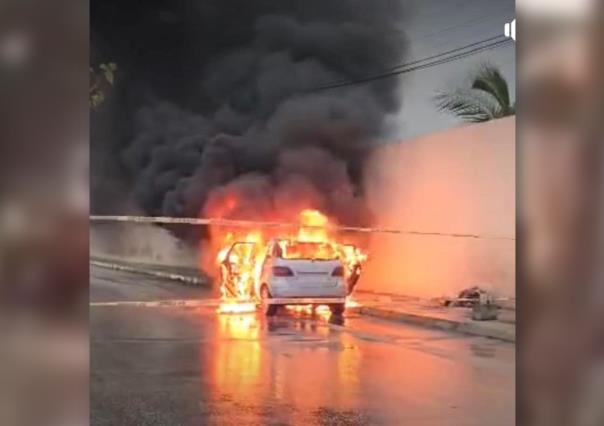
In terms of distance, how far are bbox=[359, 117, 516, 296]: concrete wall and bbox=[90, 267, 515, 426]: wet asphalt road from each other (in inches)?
57.5

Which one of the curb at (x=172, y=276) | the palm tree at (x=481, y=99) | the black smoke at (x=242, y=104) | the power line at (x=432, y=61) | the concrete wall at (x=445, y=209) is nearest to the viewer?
the concrete wall at (x=445, y=209)

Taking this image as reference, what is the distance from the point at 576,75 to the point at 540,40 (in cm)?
14

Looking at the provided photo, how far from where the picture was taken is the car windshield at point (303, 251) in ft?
41.6

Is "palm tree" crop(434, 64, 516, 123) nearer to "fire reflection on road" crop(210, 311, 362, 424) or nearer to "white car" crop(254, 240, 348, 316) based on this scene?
"white car" crop(254, 240, 348, 316)

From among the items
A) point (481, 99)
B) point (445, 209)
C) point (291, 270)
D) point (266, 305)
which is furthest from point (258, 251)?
point (481, 99)

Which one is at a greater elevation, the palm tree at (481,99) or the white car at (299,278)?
the palm tree at (481,99)

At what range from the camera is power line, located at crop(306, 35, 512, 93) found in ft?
40.9

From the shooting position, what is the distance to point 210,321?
464 inches

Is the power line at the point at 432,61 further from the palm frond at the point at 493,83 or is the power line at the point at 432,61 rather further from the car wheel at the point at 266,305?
the car wheel at the point at 266,305

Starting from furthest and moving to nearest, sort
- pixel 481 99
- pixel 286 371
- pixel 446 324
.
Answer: pixel 481 99 < pixel 446 324 < pixel 286 371

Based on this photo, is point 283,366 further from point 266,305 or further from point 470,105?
point 470,105

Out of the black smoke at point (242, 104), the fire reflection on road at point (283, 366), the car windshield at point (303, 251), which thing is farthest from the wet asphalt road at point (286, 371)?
the black smoke at point (242, 104)

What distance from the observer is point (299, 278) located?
483 inches

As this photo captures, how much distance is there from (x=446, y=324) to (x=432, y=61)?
167 inches
